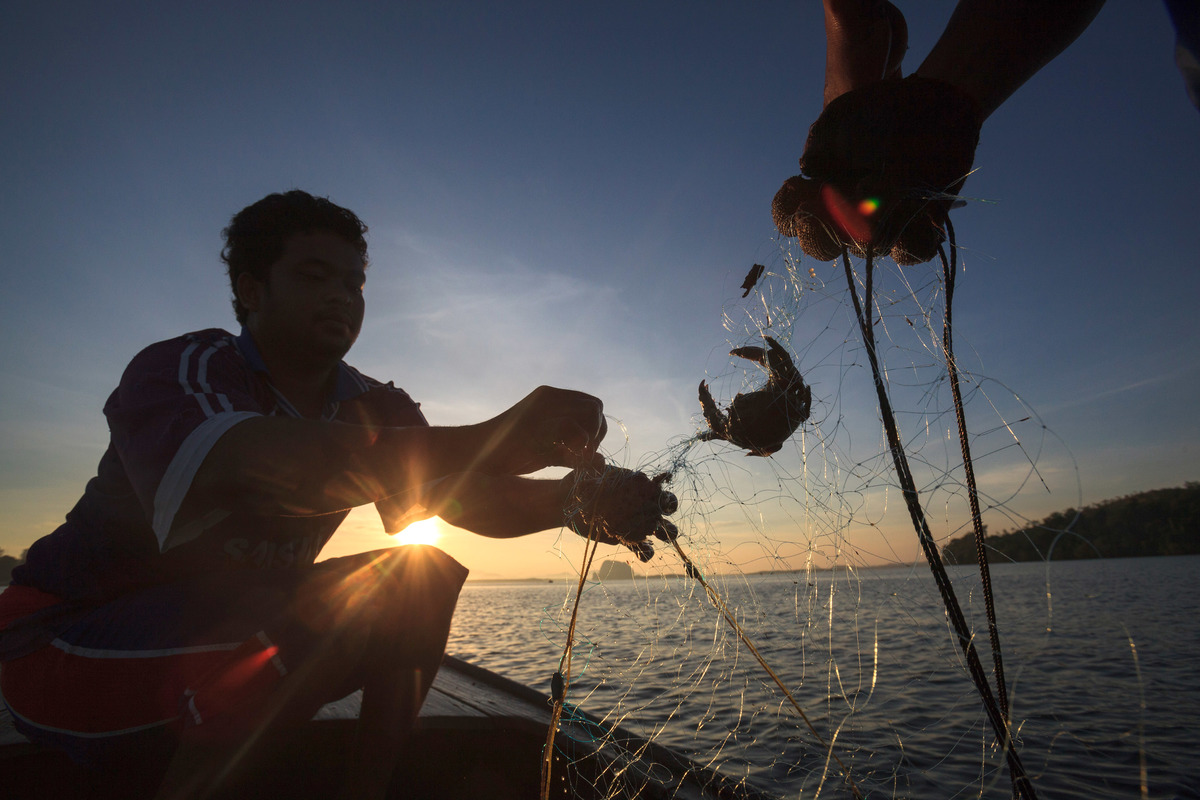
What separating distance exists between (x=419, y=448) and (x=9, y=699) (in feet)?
5.20

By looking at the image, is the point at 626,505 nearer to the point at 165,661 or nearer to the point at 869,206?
the point at 869,206

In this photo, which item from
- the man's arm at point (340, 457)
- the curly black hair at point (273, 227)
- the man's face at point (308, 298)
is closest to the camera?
the man's arm at point (340, 457)

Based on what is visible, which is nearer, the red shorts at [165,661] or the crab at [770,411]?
the red shorts at [165,661]

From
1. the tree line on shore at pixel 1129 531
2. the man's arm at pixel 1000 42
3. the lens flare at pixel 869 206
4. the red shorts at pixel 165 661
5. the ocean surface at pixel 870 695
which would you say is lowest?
the ocean surface at pixel 870 695

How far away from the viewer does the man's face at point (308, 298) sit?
2.12 metres

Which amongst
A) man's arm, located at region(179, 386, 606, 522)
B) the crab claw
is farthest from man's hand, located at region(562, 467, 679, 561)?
the crab claw

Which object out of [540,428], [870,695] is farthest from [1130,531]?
[540,428]

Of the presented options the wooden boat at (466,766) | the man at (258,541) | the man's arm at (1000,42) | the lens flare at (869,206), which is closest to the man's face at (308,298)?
the man at (258,541)

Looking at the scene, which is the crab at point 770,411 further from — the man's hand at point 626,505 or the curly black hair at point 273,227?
the curly black hair at point 273,227

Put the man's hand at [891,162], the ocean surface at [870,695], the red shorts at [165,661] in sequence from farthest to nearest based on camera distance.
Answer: the ocean surface at [870,695], the red shorts at [165,661], the man's hand at [891,162]

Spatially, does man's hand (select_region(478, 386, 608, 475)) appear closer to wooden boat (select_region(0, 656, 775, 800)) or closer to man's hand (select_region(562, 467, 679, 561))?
man's hand (select_region(562, 467, 679, 561))

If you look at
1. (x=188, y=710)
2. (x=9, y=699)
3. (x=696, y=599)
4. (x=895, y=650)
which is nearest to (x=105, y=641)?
(x=188, y=710)

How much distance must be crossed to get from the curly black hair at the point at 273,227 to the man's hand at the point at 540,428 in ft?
4.91

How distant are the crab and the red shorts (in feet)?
4.83
